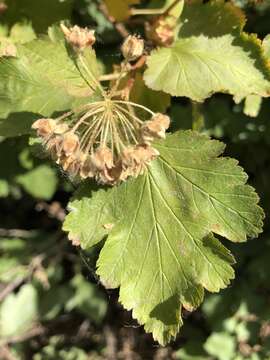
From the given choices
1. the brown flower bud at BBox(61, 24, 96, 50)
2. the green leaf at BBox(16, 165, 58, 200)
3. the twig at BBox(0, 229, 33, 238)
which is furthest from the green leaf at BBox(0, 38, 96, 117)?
the twig at BBox(0, 229, 33, 238)

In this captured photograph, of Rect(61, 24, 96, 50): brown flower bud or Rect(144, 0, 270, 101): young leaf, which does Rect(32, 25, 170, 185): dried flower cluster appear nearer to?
Rect(61, 24, 96, 50): brown flower bud

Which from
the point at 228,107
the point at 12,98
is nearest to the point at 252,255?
the point at 228,107

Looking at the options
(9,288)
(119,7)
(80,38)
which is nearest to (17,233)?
(9,288)

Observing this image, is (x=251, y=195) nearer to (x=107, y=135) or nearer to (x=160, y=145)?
(x=160, y=145)

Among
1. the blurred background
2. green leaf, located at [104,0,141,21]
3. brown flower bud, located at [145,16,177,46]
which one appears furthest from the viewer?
the blurred background

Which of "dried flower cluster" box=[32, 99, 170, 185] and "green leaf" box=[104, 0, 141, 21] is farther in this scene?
"green leaf" box=[104, 0, 141, 21]

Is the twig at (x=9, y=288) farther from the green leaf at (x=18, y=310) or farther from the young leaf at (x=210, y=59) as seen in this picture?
the young leaf at (x=210, y=59)

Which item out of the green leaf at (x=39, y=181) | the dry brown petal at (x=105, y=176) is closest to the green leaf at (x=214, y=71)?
the dry brown petal at (x=105, y=176)

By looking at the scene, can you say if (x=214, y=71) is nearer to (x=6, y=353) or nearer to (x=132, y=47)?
(x=132, y=47)
